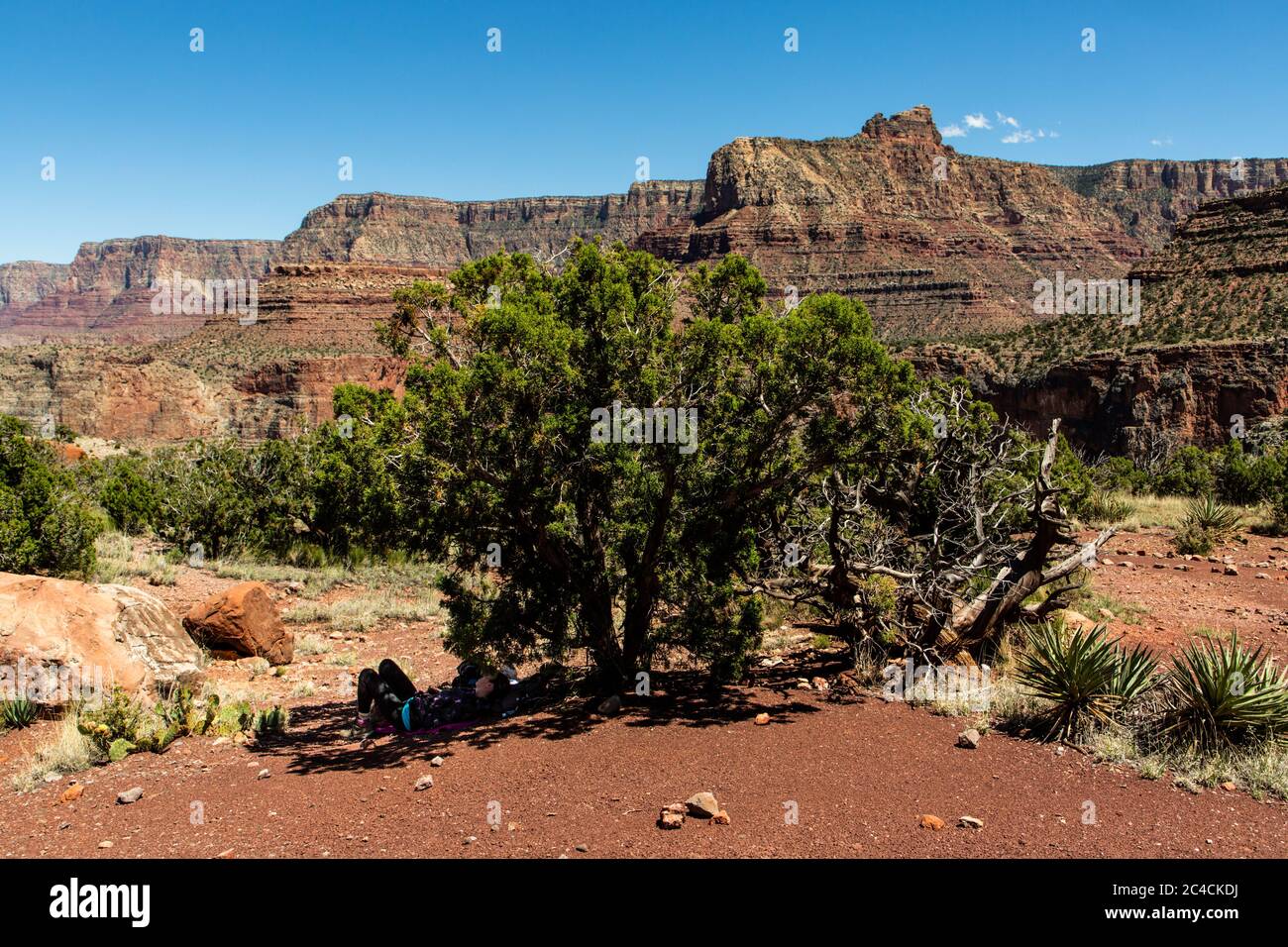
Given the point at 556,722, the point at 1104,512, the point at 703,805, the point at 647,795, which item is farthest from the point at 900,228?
the point at 703,805

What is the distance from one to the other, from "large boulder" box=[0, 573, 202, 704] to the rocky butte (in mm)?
6611

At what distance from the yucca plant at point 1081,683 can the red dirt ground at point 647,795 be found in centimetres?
46

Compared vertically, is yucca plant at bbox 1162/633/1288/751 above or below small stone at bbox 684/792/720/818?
above

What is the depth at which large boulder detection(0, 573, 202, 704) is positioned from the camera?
910cm

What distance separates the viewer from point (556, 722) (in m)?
8.53

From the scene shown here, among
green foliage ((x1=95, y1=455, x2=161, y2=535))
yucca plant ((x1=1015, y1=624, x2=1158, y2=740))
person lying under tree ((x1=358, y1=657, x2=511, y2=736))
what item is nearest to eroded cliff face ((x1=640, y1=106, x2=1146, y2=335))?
green foliage ((x1=95, y1=455, x2=161, y2=535))

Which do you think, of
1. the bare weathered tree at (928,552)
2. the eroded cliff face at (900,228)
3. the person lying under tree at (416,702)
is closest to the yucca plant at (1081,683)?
the bare weathered tree at (928,552)

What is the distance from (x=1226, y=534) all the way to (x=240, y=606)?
2025cm

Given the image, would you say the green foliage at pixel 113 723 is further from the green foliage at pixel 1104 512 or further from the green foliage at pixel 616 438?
the green foliage at pixel 1104 512

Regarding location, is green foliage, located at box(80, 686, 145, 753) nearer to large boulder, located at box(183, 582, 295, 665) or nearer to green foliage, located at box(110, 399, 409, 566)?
large boulder, located at box(183, 582, 295, 665)

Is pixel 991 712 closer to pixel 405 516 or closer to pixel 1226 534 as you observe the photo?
pixel 405 516

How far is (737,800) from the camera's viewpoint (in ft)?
20.9

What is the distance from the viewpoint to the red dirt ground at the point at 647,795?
5.69 meters

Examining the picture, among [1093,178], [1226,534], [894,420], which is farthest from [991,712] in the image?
[1093,178]
